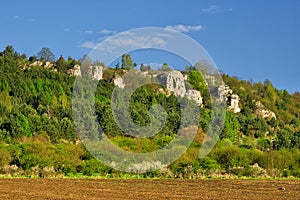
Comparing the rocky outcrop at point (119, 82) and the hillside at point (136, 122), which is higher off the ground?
the rocky outcrop at point (119, 82)

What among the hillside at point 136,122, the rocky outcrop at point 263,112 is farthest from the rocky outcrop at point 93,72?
the rocky outcrop at point 263,112

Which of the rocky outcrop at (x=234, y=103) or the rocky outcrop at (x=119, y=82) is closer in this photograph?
the rocky outcrop at (x=119, y=82)

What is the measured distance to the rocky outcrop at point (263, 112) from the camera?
5172 inches

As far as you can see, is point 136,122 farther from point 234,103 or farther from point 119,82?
point 234,103

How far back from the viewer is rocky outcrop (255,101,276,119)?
431 feet

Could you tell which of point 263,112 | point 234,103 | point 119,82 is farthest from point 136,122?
point 263,112

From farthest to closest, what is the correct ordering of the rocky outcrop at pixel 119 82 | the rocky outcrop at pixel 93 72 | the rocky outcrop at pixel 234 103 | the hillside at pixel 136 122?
the rocky outcrop at pixel 234 103
the rocky outcrop at pixel 93 72
the rocky outcrop at pixel 119 82
the hillside at pixel 136 122

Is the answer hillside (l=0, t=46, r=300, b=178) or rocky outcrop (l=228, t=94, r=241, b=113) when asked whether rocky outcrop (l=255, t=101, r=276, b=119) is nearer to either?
hillside (l=0, t=46, r=300, b=178)

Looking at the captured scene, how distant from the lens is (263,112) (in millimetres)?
132875

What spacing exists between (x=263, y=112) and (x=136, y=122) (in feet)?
254

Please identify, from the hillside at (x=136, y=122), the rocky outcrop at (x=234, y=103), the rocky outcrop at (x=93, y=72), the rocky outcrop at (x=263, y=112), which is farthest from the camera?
the rocky outcrop at (x=263, y=112)

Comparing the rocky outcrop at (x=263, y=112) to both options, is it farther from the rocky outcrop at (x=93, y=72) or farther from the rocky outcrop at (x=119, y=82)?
the rocky outcrop at (x=93, y=72)

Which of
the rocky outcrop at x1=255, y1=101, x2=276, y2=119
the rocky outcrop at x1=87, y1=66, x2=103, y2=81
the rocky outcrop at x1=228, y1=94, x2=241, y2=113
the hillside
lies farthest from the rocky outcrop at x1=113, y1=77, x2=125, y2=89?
the rocky outcrop at x1=255, y1=101, x2=276, y2=119

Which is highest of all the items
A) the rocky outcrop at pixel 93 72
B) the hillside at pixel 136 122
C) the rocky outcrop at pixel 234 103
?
the rocky outcrop at pixel 93 72
